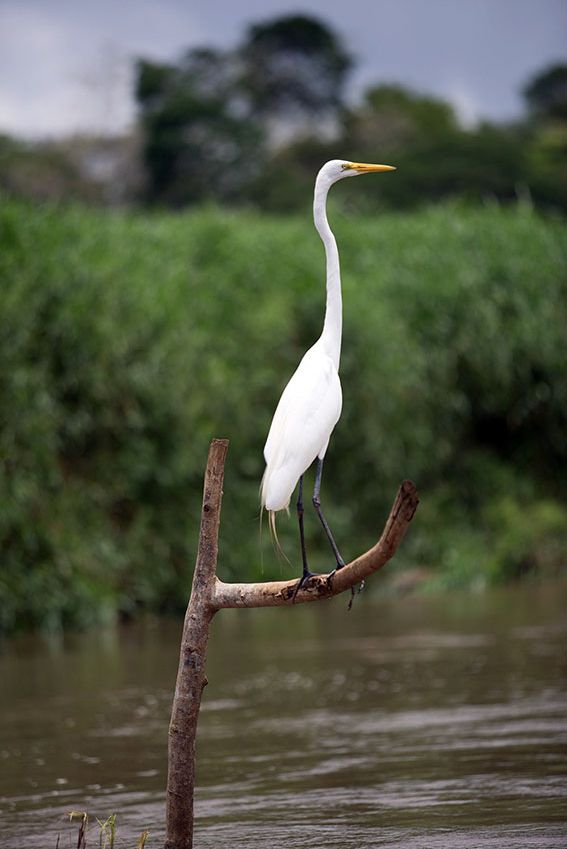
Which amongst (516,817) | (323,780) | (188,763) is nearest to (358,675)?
(323,780)

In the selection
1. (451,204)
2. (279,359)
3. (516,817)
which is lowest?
(516,817)

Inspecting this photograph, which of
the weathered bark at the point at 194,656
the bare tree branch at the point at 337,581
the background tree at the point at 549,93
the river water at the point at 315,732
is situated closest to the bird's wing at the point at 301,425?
the weathered bark at the point at 194,656

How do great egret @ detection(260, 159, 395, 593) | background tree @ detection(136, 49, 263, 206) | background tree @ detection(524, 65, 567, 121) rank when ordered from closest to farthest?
great egret @ detection(260, 159, 395, 593) → background tree @ detection(136, 49, 263, 206) → background tree @ detection(524, 65, 567, 121)

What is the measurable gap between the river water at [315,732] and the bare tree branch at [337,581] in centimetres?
120

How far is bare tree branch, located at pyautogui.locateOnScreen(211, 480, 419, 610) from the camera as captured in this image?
14.1 ft

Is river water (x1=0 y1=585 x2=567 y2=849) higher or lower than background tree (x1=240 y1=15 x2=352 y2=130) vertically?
lower

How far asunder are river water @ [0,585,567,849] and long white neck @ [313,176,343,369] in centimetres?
181

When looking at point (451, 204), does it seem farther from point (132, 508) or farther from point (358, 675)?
point (358, 675)

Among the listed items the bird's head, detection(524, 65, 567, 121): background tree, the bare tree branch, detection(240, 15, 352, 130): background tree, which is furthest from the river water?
detection(524, 65, 567, 121): background tree

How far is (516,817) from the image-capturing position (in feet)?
19.4

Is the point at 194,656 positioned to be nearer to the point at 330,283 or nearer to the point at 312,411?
the point at 312,411

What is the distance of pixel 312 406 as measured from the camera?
5.58 meters

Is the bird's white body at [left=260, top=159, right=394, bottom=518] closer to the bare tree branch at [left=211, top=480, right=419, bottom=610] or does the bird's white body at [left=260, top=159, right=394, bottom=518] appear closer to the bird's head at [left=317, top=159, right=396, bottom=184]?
the bird's head at [left=317, top=159, right=396, bottom=184]

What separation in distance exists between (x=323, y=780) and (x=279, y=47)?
1885 inches
